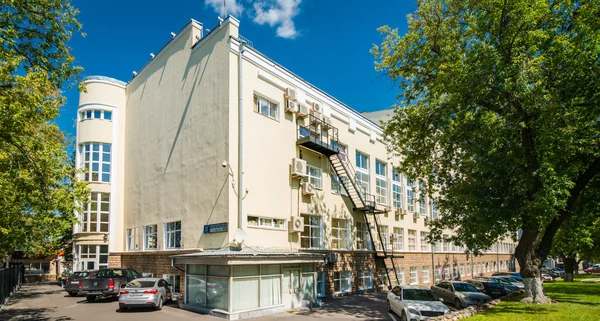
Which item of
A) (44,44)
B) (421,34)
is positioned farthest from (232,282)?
(421,34)

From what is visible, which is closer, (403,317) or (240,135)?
(403,317)

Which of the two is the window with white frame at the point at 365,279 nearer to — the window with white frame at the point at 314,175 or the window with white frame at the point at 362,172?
the window with white frame at the point at 362,172

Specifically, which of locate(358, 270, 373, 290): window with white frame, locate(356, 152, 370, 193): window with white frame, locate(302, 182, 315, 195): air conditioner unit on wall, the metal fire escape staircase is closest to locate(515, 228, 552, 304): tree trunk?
the metal fire escape staircase

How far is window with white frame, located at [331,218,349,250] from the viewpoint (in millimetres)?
25094

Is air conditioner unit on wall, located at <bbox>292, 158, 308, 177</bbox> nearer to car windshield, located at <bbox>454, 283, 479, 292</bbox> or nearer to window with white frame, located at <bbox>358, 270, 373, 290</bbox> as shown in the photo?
window with white frame, located at <bbox>358, 270, 373, 290</bbox>

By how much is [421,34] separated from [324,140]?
837cm

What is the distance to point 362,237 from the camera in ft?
90.0

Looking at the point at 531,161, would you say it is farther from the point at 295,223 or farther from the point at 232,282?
the point at 232,282

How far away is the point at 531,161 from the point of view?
16.2m

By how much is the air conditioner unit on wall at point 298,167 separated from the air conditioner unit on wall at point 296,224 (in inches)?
88.7

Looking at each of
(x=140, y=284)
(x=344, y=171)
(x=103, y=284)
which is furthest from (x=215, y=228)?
(x=344, y=171)

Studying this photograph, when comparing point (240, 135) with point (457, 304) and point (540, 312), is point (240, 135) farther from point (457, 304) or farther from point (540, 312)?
point (540, 312)

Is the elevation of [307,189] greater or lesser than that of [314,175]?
lesser

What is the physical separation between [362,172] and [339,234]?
16.2 ft
